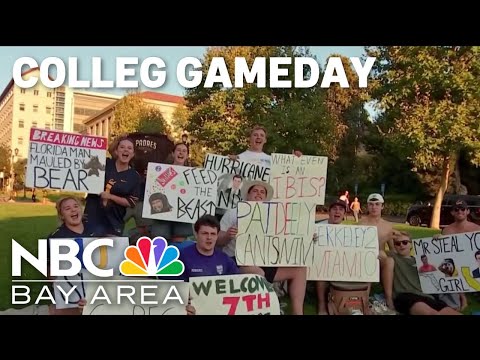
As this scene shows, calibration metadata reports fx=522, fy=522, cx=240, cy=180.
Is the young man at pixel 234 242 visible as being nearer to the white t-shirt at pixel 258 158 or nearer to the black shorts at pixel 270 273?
the black shorts at pixel 270 273

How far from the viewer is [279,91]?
4.33 meters

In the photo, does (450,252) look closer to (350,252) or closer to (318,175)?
(350,252)

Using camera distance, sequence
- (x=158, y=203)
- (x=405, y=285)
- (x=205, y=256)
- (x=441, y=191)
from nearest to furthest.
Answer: (x=205, y=256) → (x=158, y=203) → (x=441, y=191) → (x=405, y=285)

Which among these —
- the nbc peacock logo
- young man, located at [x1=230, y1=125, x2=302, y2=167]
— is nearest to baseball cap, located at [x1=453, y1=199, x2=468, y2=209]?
young man, located at [x1=230, y1=125, x2=302, y2=167]

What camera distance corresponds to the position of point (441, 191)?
4.48 m

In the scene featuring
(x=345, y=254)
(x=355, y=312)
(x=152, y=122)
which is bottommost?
(x=355, y=312)

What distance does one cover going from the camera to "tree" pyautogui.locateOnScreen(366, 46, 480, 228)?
14.5ft

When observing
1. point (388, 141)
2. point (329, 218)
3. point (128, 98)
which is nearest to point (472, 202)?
point (388, 141)

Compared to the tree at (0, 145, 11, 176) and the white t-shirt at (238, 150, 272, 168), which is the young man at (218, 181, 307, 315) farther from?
the tree at (0, 145, 11, 176)

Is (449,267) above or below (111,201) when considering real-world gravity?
below

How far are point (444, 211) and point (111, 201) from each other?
112 inches

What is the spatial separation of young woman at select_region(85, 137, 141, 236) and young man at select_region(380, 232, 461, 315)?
2.24 m

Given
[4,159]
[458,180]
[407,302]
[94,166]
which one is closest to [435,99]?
[458,180]

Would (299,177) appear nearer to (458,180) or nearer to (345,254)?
(345,254)
